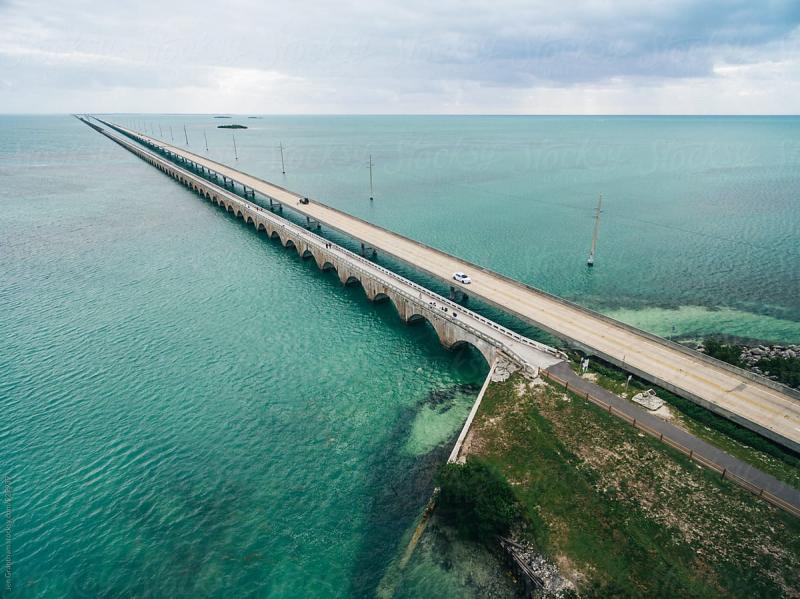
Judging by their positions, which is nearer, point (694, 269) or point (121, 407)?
point (121, 407)

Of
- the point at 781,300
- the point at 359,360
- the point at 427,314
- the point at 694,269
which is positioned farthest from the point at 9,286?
the point at 781,300

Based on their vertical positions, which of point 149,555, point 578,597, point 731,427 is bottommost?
point 149,555

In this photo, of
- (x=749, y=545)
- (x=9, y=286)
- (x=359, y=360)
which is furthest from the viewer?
(x=9, y=286)

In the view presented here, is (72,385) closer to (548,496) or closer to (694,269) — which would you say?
(548,496)

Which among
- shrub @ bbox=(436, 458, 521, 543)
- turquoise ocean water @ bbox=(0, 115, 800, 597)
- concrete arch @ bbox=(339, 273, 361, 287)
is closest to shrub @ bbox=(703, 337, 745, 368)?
turquoise ocean water @ bbox=(0, 115, 800, 597)

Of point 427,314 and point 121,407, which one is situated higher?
point 427,314

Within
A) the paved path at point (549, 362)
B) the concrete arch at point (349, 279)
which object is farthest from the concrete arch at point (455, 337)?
the concrete arch at point (349, 279)

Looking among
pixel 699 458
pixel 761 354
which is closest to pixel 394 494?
pixel 699 458
